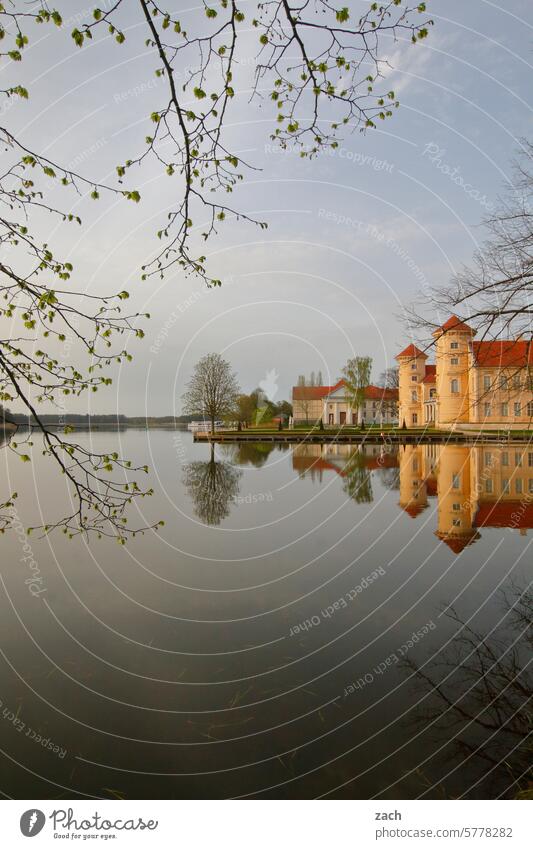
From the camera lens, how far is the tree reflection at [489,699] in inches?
155

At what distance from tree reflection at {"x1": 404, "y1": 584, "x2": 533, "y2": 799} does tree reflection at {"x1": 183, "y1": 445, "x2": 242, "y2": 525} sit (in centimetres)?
790

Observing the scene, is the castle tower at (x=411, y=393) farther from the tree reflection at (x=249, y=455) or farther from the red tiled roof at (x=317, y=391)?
the red tiled roof at (x=317, y=391)

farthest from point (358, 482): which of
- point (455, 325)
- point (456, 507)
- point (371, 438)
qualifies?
point (371, 438)

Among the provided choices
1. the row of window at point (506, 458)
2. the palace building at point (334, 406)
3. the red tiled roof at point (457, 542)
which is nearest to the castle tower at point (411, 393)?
the palace building at point (334, 406)

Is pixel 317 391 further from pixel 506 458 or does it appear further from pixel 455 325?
pixel 455 325

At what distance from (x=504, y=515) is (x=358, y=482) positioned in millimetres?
7874

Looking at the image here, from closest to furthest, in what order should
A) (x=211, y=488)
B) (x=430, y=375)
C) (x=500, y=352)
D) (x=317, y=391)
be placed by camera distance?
(x=500, y=352) → (x=211, y=488) → (x=430, y=375) → (x=317, y=391)

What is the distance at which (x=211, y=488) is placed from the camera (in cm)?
1892

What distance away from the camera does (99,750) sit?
13.9 feet

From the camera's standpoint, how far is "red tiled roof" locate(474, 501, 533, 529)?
1212 centimetres

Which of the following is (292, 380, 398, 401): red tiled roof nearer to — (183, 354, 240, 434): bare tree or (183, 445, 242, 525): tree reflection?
(183, 354, 240, 434): bare tree

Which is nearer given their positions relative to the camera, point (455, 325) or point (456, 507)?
point (455, 325)

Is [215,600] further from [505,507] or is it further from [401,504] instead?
[505,507]
